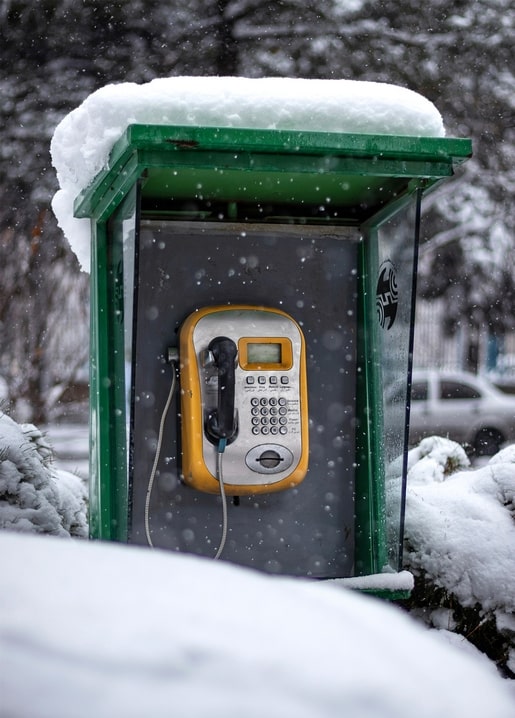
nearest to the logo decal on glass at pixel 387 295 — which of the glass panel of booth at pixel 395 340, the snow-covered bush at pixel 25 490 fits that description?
the glass panel of booth at pixel 395 340

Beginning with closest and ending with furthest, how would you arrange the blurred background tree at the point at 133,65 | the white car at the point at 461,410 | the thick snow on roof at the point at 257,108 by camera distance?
1. the thick snow on roof at the point at 257,108
2. the blurred background tree at the point at 133,65
3. the white car at the point at 461,410

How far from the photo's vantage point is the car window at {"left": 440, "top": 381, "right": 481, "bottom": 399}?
10750mm

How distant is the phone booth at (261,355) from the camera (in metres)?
2.72

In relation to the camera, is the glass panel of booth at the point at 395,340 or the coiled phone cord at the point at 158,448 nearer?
the glass panel of booth at the point at 395,340

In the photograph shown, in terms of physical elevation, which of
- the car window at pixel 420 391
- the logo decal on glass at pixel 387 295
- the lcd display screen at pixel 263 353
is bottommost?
the car window at pixel 420 391

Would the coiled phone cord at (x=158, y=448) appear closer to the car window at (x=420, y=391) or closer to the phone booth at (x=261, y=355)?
the phone booth at (x=261, y=355)

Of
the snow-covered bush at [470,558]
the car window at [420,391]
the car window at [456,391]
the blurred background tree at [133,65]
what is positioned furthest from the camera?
the car window at [456,391]

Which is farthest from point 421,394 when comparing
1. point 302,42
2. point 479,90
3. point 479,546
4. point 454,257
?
point 479,546

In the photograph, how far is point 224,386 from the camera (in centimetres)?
277

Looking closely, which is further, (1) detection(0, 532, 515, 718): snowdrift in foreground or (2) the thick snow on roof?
(2) the thick snow on roof

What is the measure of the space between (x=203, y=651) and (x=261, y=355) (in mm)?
2094

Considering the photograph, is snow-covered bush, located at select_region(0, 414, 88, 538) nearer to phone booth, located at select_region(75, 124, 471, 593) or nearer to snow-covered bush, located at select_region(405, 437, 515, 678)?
phone booth, located at select_region(75, 124, 471, 593)

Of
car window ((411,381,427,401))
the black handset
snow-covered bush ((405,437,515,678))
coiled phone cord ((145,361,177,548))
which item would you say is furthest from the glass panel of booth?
car window ((411,381,427,401))

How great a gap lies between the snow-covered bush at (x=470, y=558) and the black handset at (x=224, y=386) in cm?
85
